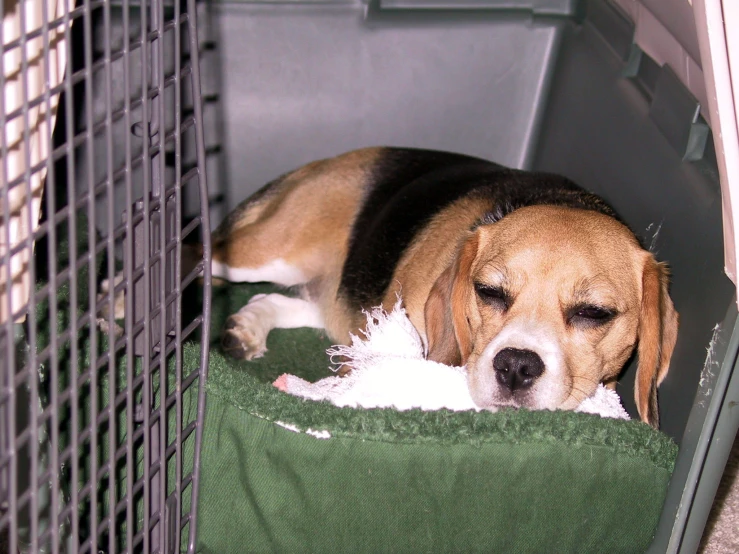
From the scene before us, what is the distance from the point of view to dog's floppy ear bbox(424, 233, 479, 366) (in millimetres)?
2332

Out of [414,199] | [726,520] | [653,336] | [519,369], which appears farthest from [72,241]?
[726,520]

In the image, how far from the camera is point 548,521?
194 cm

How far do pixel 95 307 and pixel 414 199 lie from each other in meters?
1.67

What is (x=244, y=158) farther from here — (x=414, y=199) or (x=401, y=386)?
(x=401, y=386)

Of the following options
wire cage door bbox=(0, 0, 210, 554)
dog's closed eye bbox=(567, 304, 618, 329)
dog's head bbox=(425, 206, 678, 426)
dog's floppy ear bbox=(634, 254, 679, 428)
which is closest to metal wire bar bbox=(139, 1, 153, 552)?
wire cage door bbox=(0, 0, 210, 554)

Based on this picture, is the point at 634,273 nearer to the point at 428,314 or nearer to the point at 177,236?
the point at 428,314

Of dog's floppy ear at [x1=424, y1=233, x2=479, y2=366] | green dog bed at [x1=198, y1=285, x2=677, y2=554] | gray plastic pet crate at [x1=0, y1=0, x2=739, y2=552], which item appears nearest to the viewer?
gray plastic pet crate at [x1=0, y1=0, x2=739, y2=552]

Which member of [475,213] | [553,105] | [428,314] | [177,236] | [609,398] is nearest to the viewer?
[177,236]

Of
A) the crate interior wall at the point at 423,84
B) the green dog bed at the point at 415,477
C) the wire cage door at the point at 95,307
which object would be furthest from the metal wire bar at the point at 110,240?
the crate interior wall at the point at 423,84

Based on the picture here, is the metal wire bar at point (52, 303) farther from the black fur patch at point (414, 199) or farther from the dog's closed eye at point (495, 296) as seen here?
the black fur patch at point (414, 199)

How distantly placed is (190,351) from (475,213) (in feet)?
3.71

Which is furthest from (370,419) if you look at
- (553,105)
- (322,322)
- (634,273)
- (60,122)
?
(553,105)

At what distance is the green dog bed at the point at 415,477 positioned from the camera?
1.85 metres

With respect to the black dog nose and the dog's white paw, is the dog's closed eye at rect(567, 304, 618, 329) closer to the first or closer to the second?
the black dog nose
